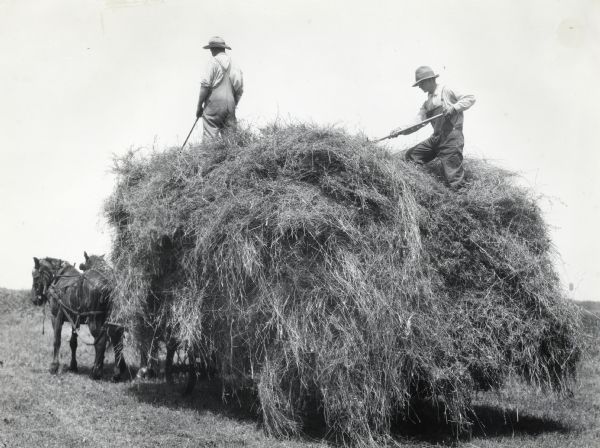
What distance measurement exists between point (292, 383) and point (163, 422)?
5.55ft

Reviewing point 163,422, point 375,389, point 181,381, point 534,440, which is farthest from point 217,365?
point 534,440

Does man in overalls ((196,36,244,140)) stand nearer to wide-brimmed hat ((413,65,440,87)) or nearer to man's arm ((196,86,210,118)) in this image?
man's arm ((196,86,210,118))

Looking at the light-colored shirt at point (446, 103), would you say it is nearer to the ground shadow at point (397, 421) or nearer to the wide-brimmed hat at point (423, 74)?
the wide-brimmed hat at point (423, 74)

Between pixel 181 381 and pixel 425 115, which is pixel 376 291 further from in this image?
pixel 181 381

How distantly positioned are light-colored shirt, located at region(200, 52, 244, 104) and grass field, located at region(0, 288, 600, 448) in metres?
4.18

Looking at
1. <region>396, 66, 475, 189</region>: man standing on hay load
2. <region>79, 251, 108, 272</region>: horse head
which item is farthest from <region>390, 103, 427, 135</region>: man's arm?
<region>79, 251, 108, 272</region>: horse head

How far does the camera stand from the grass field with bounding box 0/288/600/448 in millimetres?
6473

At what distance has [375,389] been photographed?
247 inches

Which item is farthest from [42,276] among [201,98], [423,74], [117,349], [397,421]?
[423,74]

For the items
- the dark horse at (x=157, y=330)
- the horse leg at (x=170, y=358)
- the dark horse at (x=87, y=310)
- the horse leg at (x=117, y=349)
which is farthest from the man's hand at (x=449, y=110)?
the horse leg at (x=117, y=349)

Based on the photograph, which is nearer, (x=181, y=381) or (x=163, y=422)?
(x=163, y=422)

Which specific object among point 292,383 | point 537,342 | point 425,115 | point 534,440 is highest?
point 425,115

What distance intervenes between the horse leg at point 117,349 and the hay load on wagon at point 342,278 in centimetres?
239

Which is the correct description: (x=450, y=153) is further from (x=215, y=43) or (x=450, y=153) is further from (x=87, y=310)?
(x=87, y=310)
